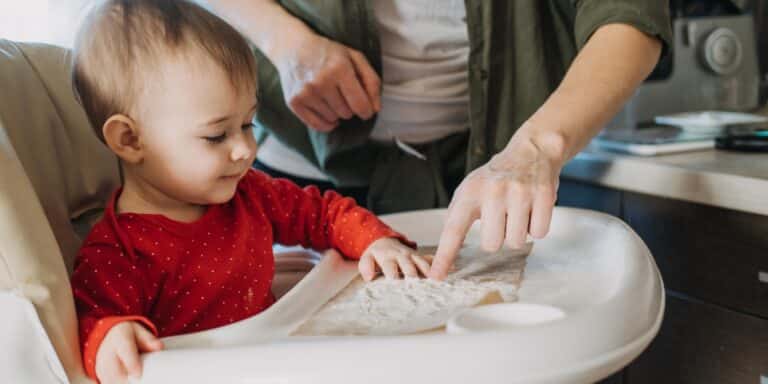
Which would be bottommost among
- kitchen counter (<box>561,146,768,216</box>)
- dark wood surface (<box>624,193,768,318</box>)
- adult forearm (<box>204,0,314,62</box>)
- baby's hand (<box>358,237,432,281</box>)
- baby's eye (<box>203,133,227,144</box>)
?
dark wood surface (<box>624,193,768,318</box>)

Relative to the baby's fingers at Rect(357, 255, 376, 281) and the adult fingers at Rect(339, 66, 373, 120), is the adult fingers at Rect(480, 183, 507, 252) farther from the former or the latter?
the adult fingers at Rect(339, 66, 373, 120)

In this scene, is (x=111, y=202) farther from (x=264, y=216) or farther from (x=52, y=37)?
(x=52, y=37)

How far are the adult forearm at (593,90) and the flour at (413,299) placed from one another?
13 centimetres

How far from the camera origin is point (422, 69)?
116cm

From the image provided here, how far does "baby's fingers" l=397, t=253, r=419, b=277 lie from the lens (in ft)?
2.75

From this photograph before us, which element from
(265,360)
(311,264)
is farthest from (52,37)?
(265,360)

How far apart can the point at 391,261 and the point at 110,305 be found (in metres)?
0.27

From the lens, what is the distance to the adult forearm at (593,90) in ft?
2.80

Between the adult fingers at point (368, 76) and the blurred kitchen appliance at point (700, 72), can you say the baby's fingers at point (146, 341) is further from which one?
the blurred kitchen appliance at point (700, 72)

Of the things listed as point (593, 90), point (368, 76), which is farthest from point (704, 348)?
point (368, 76)

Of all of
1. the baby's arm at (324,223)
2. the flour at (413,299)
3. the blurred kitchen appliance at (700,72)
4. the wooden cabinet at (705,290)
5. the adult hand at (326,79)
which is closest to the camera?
the flour at (413,299)

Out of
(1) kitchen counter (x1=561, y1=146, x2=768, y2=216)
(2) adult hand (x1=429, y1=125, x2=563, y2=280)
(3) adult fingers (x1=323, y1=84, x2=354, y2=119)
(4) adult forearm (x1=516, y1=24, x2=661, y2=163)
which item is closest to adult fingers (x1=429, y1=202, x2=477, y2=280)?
(2) adult hand (x1=429, y1=125, x2=563, y2=280)

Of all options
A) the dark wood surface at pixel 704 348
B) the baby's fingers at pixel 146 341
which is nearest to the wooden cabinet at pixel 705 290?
the dark wood surface at pixel 704 348

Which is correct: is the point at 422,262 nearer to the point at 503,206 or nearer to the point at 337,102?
the point at 503,206
